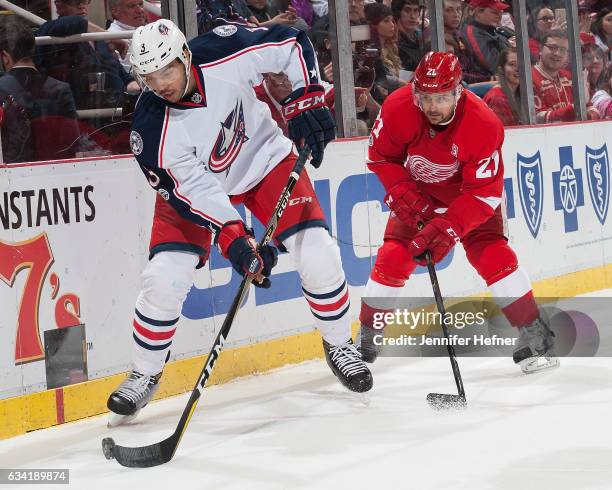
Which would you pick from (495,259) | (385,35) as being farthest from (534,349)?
(385,35)

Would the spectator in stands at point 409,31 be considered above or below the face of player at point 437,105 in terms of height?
above

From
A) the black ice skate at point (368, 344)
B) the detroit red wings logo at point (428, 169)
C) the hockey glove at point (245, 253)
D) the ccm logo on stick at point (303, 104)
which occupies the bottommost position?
the black ice skate at point (368, 344)

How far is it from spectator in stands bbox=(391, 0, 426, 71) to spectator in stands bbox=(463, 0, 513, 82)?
0.51 metres

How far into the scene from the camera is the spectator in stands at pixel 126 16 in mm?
3992

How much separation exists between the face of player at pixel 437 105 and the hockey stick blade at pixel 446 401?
91 centimetres

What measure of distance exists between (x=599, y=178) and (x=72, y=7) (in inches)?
135

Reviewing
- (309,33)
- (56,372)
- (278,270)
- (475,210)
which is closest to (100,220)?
(56,372)

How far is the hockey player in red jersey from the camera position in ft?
12.2

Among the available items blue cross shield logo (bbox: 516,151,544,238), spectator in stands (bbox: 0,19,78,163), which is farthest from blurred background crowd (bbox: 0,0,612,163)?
blue cross shield logo (bbox: 516,151,544,238)

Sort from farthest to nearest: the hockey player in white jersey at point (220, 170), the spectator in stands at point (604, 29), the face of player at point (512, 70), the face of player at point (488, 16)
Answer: the spectator in stands at point (604, 29) → the face of player at point (512, 70) → the face of player at point (488, 16) → the hockey player in white jersey at point (220, 170)

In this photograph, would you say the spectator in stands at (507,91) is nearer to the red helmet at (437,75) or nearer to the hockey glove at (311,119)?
the red helmet at (437,75)

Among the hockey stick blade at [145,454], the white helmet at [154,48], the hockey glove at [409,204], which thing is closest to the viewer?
the hockey stick blade at [145,454]

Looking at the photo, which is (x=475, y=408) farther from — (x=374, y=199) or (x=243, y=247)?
(x=374, y=199)

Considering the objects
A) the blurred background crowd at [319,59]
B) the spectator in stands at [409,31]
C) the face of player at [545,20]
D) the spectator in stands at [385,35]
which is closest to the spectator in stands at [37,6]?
the blurred background crowd at [319,59]
